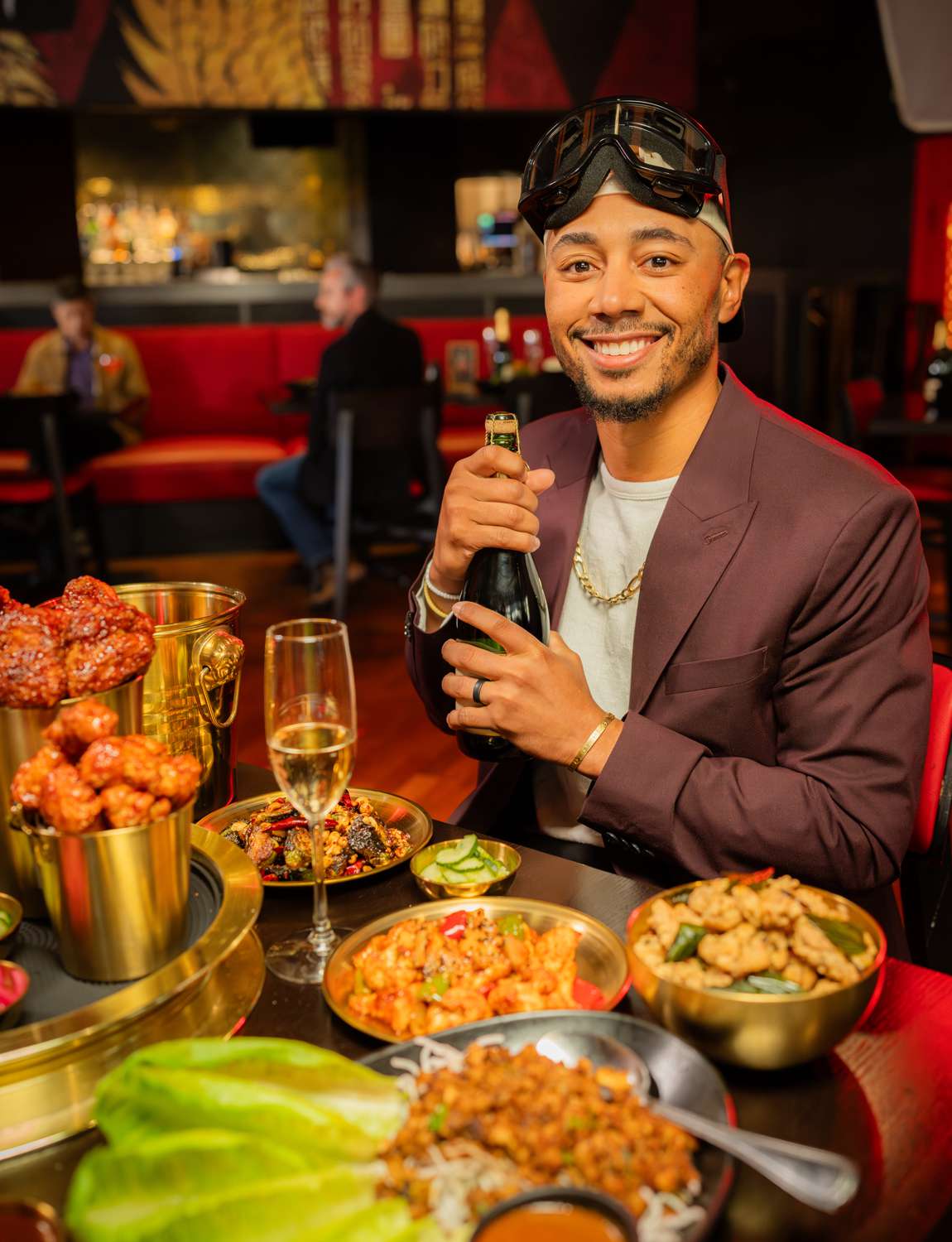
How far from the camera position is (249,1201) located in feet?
2.07

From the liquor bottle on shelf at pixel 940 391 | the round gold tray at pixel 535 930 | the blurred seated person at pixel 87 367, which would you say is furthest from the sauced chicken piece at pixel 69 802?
the blurred seated person at pixel 87 367

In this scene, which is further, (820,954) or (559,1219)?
(820,954)

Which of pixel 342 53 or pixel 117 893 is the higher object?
pixel 342 53

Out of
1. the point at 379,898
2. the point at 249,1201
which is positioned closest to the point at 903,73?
the point at 379,898

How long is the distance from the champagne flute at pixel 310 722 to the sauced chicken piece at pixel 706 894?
30cm

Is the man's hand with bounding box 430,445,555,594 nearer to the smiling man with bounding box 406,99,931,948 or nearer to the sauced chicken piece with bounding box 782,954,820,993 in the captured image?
the smiling man with bounding box 406,99,931,948

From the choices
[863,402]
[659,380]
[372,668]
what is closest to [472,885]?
[659,380]

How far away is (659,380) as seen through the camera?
1466 millimetres

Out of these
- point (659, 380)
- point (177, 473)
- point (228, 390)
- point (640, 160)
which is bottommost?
point (177, 473)

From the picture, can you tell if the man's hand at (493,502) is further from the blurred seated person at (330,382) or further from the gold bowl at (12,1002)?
the blurred seated person at (330,382)

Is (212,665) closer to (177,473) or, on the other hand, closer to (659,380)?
(659,380)

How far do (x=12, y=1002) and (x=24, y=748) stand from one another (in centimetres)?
21

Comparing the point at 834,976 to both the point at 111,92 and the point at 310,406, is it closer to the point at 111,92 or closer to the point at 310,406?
the point at 310,406

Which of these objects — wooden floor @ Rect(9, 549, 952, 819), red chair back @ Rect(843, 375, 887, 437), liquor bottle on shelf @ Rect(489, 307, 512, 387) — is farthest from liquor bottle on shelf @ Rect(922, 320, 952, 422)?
liquor bottle on shelf @ Rect(489, 307, 512, 387)
